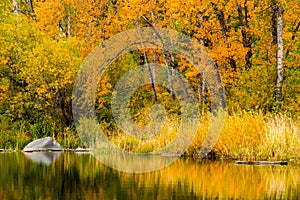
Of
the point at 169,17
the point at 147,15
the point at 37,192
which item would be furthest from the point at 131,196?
the point at 147,15

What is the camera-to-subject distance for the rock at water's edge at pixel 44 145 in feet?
78.1

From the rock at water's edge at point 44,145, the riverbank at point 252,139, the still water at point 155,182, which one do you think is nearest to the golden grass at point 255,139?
the riverbank at point 252,139

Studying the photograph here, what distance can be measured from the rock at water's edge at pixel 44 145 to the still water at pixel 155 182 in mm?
8318

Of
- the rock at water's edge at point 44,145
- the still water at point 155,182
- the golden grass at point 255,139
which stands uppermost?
the golden grass at point 255,139

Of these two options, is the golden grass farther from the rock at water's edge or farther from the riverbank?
the rock at water's edge

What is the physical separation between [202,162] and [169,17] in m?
12.0

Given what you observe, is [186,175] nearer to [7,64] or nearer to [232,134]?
[232,134]

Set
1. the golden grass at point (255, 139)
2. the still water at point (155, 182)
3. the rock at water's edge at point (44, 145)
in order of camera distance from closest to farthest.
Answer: the still water at point (155, 182), the golden grass at point (255, 139), the rock at water's edge at point (44, 145)

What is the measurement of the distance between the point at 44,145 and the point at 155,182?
13.3 m

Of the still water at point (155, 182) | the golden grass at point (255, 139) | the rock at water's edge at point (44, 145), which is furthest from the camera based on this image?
the rock at water's edge at point (44, 145)

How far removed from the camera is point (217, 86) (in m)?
24.1

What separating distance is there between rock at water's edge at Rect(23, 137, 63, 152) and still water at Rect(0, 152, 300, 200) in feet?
27.3

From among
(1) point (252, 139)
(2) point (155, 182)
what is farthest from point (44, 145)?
(2) point (155, 182)

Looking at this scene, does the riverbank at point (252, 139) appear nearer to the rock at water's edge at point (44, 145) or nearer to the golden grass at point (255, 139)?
the golden grass at point (255, 139)
